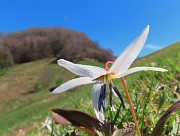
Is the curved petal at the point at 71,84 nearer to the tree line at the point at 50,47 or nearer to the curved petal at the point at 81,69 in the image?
the curved petal at the point at 81,69

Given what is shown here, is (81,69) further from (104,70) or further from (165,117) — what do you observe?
(165,117)

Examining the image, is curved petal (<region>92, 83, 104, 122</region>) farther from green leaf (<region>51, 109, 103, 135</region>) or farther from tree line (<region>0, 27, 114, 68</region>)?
tree line (<region>0, 27, 114, 68</region>)

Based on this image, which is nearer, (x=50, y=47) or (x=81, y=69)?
(x=81, y=69)

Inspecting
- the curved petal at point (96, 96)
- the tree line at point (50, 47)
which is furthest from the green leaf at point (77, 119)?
the tree line at point (50, 47)

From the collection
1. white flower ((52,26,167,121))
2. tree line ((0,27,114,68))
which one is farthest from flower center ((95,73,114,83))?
tree line ((0,27,114,68))

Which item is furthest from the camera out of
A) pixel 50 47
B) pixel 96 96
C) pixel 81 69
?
pixel 50 47

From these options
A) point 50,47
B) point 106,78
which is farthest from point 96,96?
point 50,47

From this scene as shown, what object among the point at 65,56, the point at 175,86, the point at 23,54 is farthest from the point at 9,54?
the point at 175,86
